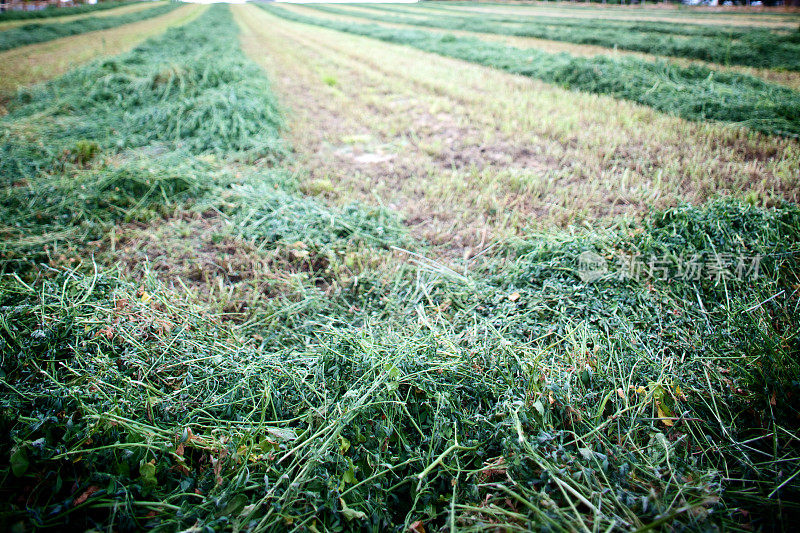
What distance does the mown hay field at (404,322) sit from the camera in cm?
149

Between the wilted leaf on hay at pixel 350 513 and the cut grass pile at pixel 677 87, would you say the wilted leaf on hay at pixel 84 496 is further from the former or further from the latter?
the cut grass pile at pixel 677 87

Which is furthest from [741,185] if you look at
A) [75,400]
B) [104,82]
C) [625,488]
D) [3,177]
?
[104,82]

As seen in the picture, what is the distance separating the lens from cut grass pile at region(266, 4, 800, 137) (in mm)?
4930

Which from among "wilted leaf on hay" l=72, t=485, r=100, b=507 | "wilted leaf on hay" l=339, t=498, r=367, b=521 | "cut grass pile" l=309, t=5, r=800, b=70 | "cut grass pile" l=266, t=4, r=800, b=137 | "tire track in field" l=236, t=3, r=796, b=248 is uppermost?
"cut grass pile" l=309, t=5, r=800, b=70

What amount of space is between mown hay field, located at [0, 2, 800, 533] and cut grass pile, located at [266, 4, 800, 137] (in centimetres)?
9

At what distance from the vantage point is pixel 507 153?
4.91 m

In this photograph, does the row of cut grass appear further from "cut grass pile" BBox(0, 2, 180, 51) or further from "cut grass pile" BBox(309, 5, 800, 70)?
"cut grass pile" BBox(309, 5, 800, 70)

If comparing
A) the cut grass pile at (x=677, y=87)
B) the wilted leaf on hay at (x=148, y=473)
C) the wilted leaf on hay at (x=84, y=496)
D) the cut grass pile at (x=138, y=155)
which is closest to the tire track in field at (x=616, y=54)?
the cut grass pile at (x=677, y=87)

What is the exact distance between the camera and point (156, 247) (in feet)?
10.8

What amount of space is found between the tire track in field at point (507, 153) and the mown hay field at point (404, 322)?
5cm

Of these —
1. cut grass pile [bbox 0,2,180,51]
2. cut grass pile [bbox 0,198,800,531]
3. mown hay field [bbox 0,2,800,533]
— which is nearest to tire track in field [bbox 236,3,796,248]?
mown hay field [bbox 0,2,800,533]

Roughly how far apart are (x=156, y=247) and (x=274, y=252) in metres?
1.17

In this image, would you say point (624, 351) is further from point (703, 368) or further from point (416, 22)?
point (416, 22)

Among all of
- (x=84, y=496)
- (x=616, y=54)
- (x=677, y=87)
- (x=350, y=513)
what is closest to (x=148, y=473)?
(x=84, y=496)
